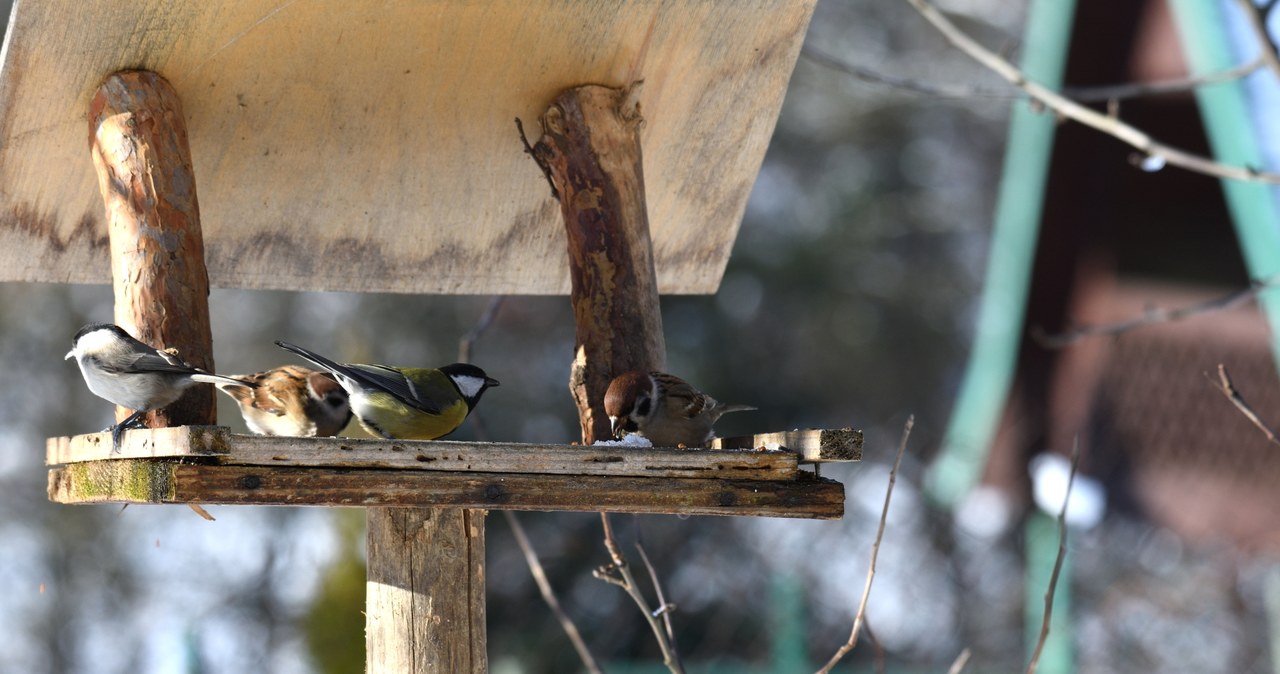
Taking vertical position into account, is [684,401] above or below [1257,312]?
below

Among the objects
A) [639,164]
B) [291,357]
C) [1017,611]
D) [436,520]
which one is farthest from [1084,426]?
[291,357]

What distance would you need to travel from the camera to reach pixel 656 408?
3.23 metres

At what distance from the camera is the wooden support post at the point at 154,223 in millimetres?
2932

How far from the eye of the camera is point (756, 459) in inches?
107

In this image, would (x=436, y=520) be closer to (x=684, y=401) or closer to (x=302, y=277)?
(x=684, y=401)

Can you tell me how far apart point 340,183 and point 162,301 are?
34.4 inches

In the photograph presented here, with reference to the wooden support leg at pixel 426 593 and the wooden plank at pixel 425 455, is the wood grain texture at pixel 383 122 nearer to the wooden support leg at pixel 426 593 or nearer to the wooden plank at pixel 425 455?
the wooden plank at pixel 425 455

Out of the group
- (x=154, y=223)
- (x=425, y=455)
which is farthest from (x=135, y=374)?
(x=425, y=455)

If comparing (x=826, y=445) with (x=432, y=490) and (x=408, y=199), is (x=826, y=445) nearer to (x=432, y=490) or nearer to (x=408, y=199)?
(x=432, y=490)

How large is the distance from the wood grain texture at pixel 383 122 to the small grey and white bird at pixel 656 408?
0.77m

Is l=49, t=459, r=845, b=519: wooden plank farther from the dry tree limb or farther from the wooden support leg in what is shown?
the wooden support leg

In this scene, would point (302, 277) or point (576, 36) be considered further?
point (302, 277)

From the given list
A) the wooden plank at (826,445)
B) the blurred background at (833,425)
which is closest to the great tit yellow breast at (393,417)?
the blurred background at (833,425)

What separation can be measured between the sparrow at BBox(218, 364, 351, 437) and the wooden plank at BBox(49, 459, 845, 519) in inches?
25.4
